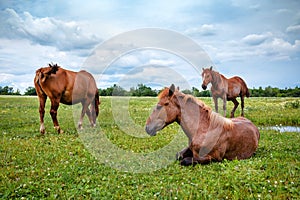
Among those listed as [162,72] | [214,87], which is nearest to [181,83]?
[162,72]

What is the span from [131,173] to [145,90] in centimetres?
307

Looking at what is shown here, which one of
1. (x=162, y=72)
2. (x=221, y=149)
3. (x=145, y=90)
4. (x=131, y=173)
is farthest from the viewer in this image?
(x=145, y=90)

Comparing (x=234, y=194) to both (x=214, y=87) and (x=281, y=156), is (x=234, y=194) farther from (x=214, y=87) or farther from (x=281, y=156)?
(x=214, y=87)

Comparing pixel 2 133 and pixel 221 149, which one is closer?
pixel 221 149

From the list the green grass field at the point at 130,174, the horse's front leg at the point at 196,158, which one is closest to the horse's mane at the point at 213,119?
the horse's front leg at the point at 196,158

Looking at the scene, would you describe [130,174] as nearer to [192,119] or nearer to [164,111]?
[164,111]

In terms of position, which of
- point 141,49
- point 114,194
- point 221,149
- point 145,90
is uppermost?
point 141,49

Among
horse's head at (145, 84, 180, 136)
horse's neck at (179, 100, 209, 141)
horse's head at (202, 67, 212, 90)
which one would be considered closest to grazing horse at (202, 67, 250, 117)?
horse's head at (202, 67, 212, 90)

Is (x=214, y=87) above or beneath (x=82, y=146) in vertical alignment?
above

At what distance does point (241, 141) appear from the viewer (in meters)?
7.18

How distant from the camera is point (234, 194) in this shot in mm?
4969

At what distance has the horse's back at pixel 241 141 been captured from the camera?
7.04 metres

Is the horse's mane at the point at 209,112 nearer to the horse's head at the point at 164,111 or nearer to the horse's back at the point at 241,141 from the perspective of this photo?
the horse's head at the point at 164,111

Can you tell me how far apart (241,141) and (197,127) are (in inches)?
52.8
